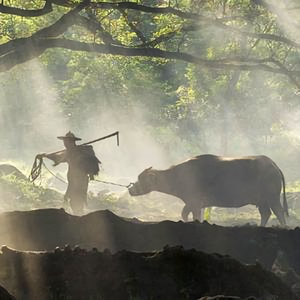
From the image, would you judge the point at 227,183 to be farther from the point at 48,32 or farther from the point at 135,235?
the point at 48,32

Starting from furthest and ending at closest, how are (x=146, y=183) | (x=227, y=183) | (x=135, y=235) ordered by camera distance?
(x=146, y=183), (x=227, y=183), (x=135, y=235)

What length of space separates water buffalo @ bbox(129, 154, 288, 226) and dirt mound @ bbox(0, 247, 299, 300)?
9.33 metres

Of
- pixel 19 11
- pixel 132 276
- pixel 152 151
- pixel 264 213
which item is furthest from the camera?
pixel 152 151

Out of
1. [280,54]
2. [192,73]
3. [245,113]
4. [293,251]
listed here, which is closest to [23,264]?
[293,251]

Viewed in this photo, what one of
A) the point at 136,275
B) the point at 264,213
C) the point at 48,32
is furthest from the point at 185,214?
the point at 136,275

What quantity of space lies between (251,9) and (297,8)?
3.52 ft

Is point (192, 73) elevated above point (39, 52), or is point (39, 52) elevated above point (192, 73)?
point (192, 73)

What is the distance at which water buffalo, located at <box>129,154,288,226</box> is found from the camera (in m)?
16.0

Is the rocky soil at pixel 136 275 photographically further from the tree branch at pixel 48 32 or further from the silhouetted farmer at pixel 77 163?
the silhouetted farmer at pixel 77 163

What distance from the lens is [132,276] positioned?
20.9 feet

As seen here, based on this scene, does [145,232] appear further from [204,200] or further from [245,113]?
[245,113]

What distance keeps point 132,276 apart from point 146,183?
1046 cm

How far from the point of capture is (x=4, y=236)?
9672mm

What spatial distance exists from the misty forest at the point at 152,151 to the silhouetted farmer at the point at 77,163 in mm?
31
